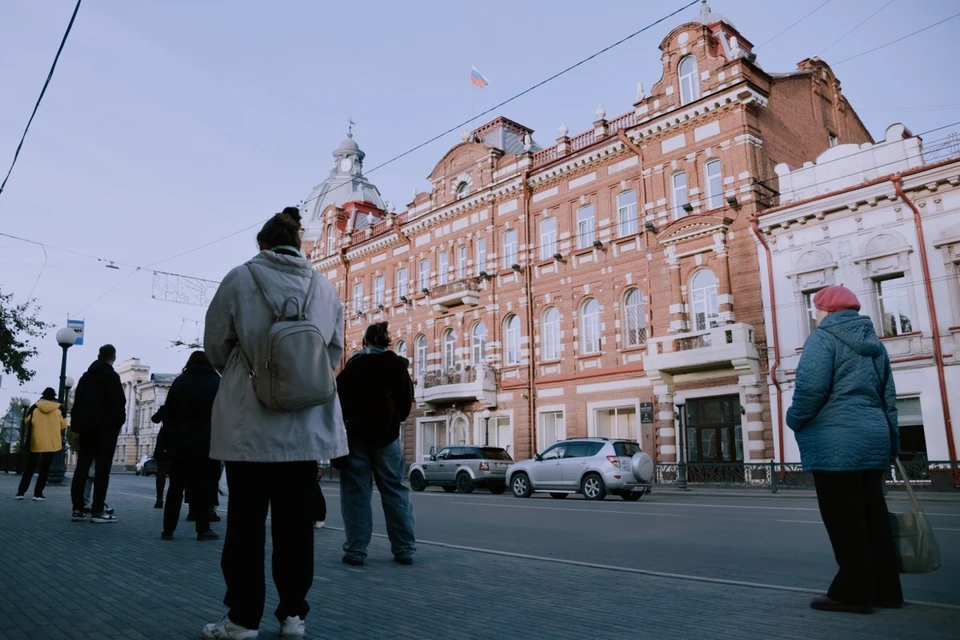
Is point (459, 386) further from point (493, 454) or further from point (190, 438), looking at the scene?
point (190, 438)

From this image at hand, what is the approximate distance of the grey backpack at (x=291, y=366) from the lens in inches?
151

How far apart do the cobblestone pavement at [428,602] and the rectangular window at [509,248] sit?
28039mm

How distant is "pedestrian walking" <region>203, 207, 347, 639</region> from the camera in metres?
3.84

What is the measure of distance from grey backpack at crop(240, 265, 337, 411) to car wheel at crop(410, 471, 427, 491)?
2301 centimetres

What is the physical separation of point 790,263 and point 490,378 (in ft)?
47.4

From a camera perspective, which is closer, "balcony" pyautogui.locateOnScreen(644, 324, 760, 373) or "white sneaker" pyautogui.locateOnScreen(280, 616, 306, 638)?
"white sneaker" pyautogui.locateOnScreen(280, 616, 306, 638)

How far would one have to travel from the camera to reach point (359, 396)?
21.8 feet

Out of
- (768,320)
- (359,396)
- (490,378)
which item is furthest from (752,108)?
(359,396)

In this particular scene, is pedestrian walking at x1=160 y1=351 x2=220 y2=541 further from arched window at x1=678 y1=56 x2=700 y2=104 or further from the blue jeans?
arched window at x1=678 y1=56 x2=700 y2=104

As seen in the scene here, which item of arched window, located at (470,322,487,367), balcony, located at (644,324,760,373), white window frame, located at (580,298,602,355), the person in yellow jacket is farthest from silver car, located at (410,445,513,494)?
the person in yellow jacket

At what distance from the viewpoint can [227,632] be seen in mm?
3674

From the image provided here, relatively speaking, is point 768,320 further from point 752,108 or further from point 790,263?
point 752,108

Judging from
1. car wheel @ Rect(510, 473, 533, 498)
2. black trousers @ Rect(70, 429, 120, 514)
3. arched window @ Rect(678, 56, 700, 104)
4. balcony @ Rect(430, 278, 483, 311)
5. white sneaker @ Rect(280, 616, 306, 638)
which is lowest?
white sneaker @ Rect(280, 616, 306, 638)

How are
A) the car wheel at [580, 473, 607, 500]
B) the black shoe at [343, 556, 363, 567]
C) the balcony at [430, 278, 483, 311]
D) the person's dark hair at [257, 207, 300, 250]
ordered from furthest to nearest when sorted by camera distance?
the balcony at [430, 278, 483, 311] < the car wheel at [580, 473, 607, 500] < the black shoe at [343, 556, 363, 567] < the person's dark hair at [257, 207, 300, 250]
